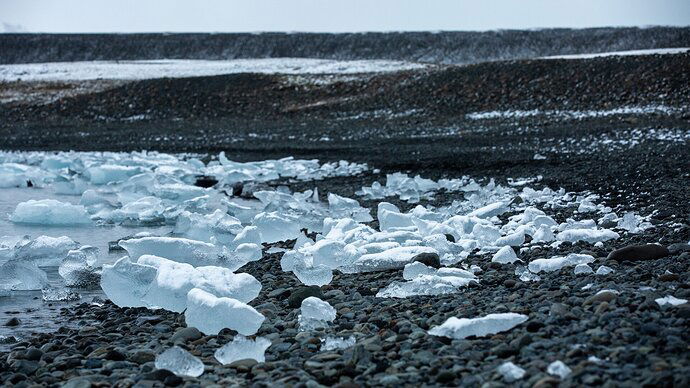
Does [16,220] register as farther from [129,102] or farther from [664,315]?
[129,102]

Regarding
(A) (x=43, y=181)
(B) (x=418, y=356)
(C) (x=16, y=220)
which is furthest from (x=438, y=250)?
(A) (x=43, y=181)

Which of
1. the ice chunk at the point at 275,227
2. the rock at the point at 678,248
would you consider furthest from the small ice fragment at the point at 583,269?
the ice chunk at the point at 275,227

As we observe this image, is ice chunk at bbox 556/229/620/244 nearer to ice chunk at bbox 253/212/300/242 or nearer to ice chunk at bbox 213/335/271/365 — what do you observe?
ice chunk at bbox 253/212/300/242

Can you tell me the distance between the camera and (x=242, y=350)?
2799 millimetres

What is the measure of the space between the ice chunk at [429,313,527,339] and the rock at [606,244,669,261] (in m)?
1.19

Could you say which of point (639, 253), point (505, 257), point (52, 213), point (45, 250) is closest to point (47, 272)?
point (45, 250)

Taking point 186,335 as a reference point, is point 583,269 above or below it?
above

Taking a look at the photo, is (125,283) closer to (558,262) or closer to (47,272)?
(47,272)

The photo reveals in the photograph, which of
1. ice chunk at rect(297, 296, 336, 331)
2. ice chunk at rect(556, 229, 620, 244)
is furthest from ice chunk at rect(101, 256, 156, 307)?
ice chunk at rect(556, 229, 620, 244)

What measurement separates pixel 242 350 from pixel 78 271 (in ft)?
6.54

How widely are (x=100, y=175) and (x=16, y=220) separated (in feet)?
10.6

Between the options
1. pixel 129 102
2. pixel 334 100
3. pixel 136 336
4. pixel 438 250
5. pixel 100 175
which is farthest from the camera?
pixel 129 102

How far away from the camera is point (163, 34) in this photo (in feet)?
154

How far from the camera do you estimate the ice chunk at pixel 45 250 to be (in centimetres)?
467
